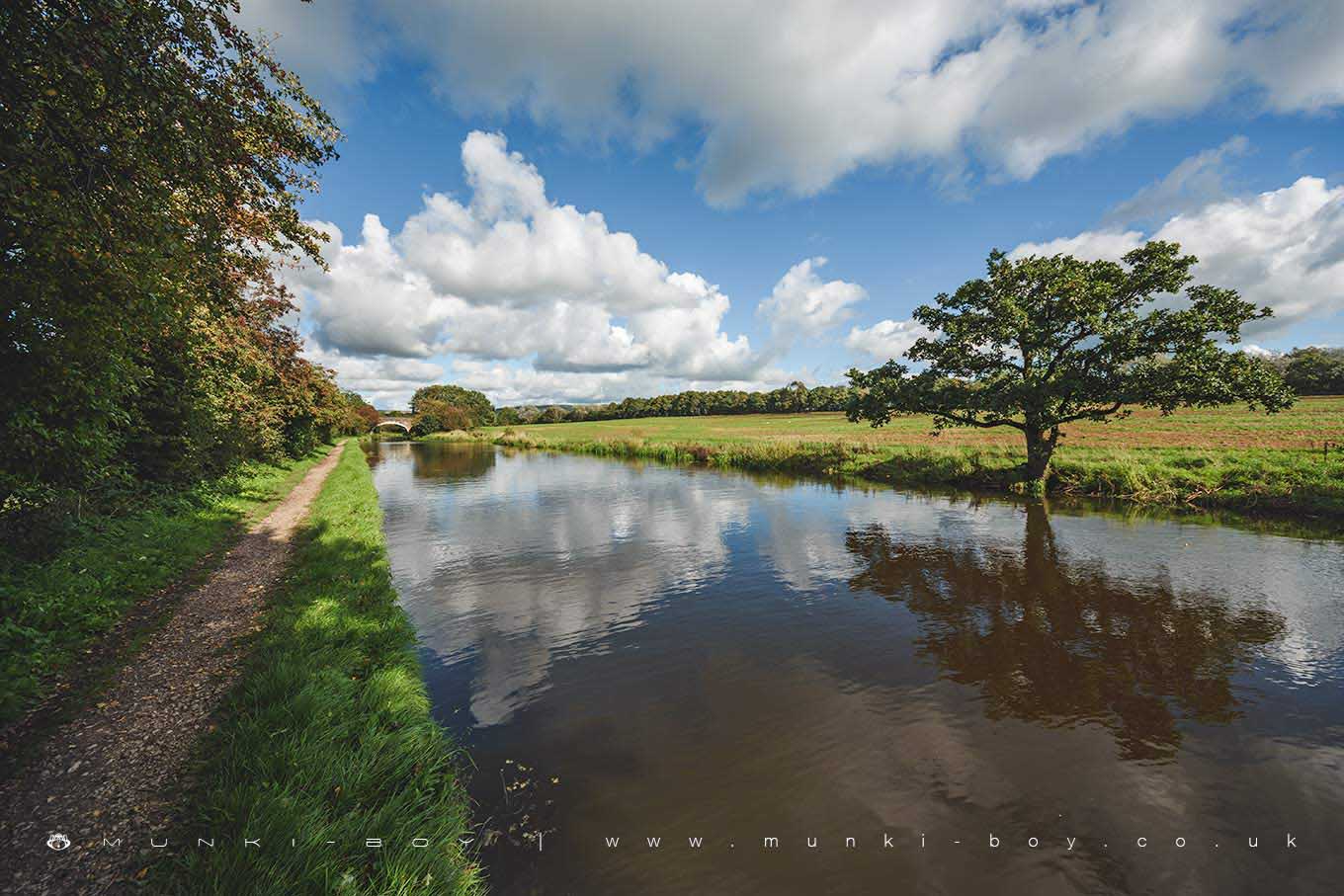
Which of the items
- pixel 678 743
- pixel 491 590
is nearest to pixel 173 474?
pixel 491 590

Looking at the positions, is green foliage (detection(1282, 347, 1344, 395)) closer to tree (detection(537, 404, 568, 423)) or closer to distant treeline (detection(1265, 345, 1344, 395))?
distant treeline (detection(1265, 345, 1344, 395))

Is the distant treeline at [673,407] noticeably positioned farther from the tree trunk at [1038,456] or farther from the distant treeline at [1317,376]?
the tree trunk at [1038,456]

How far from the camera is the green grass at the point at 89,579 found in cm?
595

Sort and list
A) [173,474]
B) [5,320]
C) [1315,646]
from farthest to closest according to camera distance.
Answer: [173,474]
[1315,646]
[5,320]

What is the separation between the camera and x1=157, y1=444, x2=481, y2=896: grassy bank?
11.6 ft

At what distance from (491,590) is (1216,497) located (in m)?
26.5

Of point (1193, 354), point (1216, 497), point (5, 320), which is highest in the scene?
point (1193, 354)

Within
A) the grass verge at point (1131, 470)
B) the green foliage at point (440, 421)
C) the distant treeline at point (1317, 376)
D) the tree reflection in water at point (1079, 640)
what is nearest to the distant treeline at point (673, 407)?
the green foliage at point (440, 421)

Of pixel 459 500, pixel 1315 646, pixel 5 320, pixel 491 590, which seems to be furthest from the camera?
pixel 459 500

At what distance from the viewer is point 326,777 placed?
4.48 metres

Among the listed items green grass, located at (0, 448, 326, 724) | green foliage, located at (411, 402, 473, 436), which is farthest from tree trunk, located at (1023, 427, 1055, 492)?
green foliage, located at (411, 402, 473, 436)

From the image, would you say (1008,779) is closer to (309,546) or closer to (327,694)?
(327,694)

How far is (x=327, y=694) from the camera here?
18.8ft

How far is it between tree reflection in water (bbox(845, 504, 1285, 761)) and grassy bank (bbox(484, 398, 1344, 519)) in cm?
1204
